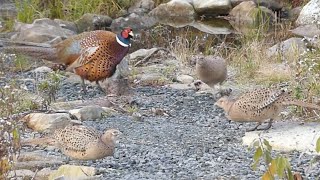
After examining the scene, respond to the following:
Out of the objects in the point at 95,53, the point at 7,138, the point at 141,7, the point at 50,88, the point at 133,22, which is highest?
the point at 7,138

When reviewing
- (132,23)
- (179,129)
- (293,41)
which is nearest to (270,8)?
(132,23)

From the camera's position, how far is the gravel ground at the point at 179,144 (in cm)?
609

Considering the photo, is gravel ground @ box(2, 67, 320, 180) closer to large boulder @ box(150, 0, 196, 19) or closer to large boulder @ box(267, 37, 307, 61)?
large boulder @ box(267, 37, 307, 61)

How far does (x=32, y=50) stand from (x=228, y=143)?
3.61 metres

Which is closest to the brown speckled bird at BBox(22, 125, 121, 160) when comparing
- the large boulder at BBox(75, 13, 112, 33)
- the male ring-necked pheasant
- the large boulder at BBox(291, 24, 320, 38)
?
the male ring-necked pheasant

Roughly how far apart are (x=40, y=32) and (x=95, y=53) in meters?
4.35

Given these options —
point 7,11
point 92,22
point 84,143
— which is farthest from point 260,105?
point 7,11

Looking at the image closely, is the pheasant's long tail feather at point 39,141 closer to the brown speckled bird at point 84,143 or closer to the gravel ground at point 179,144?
the brown speckled bird at point 84,143

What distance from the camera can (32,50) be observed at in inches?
389

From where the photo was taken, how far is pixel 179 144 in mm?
7035

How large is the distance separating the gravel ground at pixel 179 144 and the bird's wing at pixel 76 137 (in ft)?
0.77

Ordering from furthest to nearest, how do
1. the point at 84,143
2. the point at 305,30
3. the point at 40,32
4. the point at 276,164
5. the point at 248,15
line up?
the point at 248,15, the point at 305,30, the point at 40,32, the point at 84,143, the point at 276,164

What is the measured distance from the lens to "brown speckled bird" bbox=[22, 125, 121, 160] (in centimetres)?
612

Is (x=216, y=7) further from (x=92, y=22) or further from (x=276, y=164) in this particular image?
(x=276, y=164)
